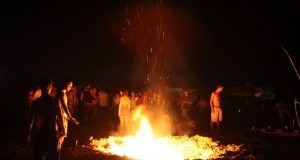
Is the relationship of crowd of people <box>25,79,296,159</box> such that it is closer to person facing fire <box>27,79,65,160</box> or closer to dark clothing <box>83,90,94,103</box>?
dark clothing <box>83,90,94,103</box>

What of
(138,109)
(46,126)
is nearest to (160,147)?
(138,109)

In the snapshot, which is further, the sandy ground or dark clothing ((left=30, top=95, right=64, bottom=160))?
the sandy ground

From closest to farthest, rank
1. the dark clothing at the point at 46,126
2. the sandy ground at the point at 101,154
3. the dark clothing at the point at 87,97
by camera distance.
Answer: the dark clothing at the point at 46,126 → the sandy ground at the point at 101,154 → the dark clothing at the point at 87,97

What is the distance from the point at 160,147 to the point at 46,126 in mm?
5710

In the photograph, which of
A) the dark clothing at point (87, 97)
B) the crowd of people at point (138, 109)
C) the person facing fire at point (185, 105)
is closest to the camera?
the crowd of people at point (138, 109)

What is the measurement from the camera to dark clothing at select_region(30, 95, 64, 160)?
606 cm

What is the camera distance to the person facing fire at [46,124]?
607 centimetres

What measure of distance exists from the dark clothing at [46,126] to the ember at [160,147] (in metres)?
3.85

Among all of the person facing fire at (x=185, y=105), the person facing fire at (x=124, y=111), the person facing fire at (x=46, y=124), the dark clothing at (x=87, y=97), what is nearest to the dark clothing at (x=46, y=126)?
the person facing fire at (x=46, y=124)

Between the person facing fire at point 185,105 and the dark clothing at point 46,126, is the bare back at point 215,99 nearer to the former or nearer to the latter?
the person facing fire at point 185,105

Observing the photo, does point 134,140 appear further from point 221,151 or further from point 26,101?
point 26,101

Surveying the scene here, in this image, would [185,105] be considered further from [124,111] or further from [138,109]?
[124,111]

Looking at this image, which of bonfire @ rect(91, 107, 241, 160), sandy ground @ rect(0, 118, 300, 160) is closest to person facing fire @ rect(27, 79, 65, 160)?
sandy ground @ rect(0, 118, 300, 160)

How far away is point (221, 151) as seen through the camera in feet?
34.0
